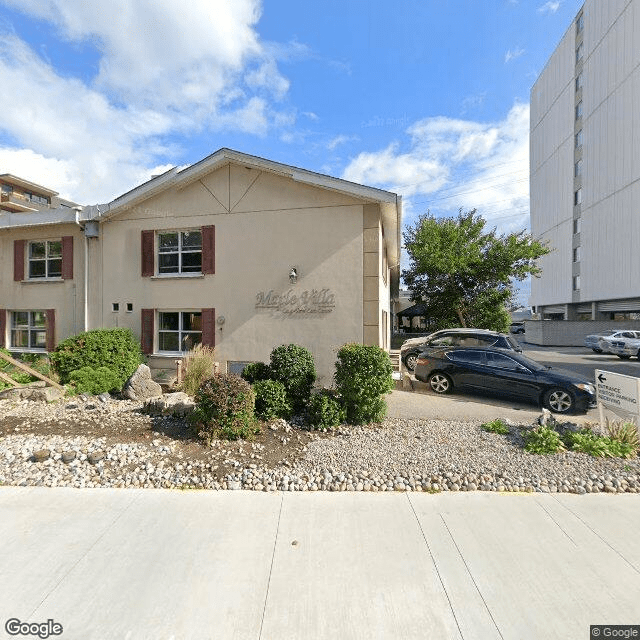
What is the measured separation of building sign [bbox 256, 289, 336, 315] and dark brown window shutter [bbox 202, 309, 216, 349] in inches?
56.9

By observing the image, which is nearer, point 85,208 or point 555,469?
point 555,469

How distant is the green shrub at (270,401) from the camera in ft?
19.6

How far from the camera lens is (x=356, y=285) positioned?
9.00 metres

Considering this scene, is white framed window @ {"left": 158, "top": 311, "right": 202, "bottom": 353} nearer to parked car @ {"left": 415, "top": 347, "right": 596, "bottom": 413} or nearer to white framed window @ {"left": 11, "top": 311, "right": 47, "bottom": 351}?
white framed window @ {"left": 11, "top": 311, "right": 47, "bottom": 351}

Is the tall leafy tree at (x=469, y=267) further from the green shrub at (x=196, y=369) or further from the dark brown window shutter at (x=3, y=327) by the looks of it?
the dark brown window shutter at (x=3, y=327)

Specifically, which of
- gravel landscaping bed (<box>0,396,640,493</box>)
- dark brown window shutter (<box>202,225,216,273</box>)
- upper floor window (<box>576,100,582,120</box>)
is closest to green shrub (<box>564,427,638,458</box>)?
gravel landscaping bed (<box>0,396,640,493</box>)

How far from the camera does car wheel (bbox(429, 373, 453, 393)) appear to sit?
28.5ft

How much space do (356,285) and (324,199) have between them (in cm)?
255

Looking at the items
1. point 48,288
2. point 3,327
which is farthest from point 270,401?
point 3,327

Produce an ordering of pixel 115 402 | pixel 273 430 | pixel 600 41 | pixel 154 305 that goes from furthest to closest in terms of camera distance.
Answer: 1. pixel 600 41
2. pixel 154 305
3. pixel 115 402
4. pixel 273 430

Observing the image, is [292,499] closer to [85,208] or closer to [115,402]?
[115,402]

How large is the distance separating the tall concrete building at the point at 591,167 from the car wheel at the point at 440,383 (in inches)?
910

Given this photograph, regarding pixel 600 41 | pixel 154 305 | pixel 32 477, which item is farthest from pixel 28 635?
pixel 600 41

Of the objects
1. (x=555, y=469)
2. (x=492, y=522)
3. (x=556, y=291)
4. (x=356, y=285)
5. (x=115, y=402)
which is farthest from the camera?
(x=556, y=291)
